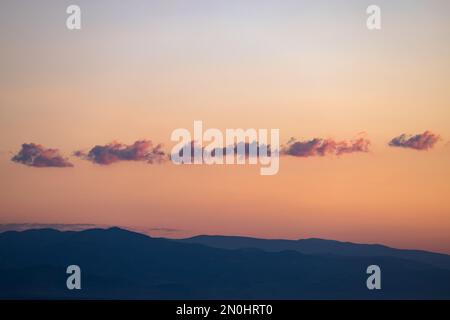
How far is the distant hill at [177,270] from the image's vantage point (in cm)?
1395

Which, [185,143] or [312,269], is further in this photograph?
[312,269]

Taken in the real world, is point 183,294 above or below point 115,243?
below

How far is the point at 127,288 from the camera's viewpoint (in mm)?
14367

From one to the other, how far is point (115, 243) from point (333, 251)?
423 centimetres

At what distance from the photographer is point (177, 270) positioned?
14609 mm

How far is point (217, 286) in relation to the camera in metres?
14.2

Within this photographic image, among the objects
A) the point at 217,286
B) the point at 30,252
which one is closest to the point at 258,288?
the point at 217,286

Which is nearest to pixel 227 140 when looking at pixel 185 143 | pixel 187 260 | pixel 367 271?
pixel 185 143

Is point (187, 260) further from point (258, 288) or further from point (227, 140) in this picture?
point (227, 140)

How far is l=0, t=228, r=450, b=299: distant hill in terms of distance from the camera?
13945 mm

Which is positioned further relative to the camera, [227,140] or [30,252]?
[30,252]
